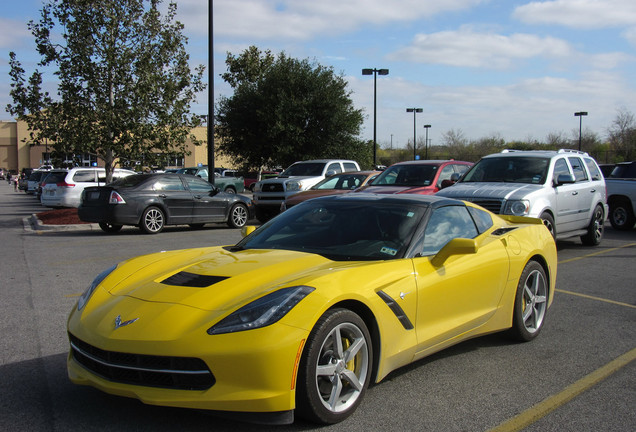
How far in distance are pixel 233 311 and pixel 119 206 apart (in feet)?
37.0

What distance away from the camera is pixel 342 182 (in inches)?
643

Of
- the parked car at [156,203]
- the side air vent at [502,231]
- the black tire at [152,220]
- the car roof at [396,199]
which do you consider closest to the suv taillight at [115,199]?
the parked car at [156,203]

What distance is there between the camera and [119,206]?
1365 cm

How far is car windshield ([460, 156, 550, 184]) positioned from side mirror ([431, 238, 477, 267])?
689 centimetres

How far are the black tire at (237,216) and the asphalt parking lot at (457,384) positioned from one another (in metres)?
8.49

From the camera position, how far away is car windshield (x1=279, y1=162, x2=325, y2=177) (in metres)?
18.3

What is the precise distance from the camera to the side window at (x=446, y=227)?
441 cm

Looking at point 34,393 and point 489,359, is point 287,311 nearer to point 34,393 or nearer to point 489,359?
point 34,393

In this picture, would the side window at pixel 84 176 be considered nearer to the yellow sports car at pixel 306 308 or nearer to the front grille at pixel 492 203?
the front grille at pixel 492 203

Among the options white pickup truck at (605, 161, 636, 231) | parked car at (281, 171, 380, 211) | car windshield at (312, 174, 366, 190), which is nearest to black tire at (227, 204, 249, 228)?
parked car at (281, 171, 380, 211)

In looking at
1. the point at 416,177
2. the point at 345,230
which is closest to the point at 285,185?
the point at 416,177

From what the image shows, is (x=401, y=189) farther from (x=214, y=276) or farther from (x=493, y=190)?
Result: (x=214, y=276)

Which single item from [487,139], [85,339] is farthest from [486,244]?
[487,139]

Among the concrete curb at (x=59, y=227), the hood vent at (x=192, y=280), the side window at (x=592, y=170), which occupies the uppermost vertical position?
the side window at (x=592, y=170)
